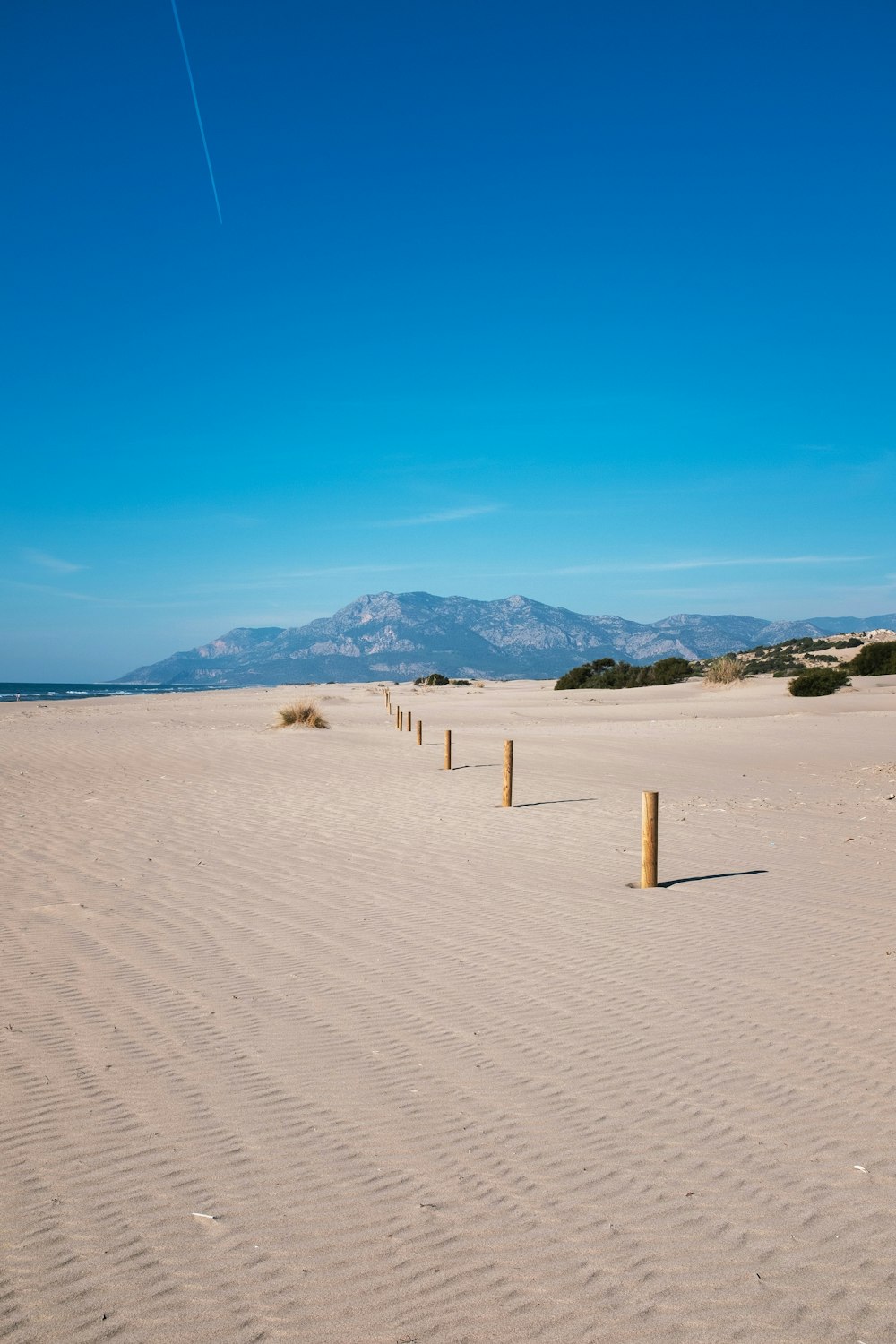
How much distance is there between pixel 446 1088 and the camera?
5184mm

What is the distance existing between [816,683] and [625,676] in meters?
20.6

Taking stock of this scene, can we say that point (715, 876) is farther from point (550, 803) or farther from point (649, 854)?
point (550, 803)

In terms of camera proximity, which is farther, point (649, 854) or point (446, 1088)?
point (649, 854)

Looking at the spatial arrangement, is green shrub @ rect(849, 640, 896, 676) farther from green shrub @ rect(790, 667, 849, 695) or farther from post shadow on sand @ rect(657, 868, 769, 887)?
post shadow on sand @ rect(657, 868, 769, 887)

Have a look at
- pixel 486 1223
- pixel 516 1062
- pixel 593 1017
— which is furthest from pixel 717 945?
pixel 486 1223

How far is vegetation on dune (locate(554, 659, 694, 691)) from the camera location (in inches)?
2340

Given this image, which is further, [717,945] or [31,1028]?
[717,945]

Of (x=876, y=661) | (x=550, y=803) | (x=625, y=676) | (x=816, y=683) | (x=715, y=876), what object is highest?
(x=876, y=661)

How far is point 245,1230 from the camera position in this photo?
3.76 metres

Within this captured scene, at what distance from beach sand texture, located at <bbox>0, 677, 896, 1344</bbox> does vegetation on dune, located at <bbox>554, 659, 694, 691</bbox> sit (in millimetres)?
46646

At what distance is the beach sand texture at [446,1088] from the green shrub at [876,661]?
128 feet

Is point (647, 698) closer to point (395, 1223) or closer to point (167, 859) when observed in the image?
point (167, 859)

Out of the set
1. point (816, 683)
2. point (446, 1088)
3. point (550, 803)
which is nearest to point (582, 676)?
point (816, 683)

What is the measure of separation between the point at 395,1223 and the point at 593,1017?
9.02 ft
